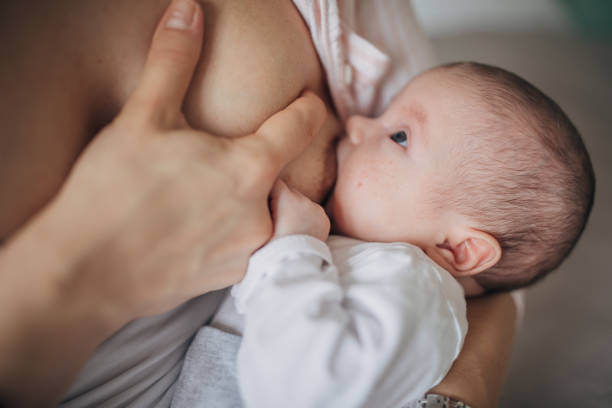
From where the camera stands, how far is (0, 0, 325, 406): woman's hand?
0.50 meters

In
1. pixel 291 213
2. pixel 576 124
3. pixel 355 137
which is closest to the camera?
pixel 291 213

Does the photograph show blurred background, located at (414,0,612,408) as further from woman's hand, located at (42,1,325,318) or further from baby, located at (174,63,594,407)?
woman's hand, located at (42,1,325,318)

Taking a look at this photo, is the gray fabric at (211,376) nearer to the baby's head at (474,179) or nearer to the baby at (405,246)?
the baby at (405,246)

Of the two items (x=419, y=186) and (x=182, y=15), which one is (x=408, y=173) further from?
(x=182, y=15)

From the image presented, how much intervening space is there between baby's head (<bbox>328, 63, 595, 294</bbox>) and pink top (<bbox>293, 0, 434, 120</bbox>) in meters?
0.14

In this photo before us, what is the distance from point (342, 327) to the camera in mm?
661

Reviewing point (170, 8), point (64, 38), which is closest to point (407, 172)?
point (170, 8)

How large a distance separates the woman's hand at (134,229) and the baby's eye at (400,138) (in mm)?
421

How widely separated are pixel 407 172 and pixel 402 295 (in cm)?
32

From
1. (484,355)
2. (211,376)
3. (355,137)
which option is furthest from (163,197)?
(484,355)

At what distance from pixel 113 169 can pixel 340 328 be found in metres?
0.45

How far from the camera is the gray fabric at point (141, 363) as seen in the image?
69 centimetres

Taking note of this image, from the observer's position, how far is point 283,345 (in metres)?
0.64

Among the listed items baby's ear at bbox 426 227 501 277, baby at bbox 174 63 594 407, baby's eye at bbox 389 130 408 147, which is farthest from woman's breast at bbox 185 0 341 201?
baby's ear at bbox 426 227 501 277
